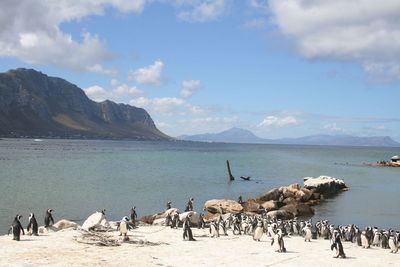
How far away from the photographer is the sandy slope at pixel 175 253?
22.9 m

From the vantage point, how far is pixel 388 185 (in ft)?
269

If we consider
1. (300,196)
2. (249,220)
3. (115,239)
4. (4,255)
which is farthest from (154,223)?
(300,196)

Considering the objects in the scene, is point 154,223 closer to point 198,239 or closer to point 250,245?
point 198,239

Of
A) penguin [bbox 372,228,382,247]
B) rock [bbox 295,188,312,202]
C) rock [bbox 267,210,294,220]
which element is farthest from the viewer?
rock [bbox 295,188,312,202]

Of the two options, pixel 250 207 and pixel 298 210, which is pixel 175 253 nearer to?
pixel 250 207

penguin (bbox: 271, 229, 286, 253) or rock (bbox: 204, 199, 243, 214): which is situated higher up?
penguin (bbox: 271, 229, 286, 253)

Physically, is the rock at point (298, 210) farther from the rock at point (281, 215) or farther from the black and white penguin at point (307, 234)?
the black and white penguin at point (307, 234)

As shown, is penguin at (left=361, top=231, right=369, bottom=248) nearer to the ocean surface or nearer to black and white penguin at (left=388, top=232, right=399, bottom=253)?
black and white penguin at (left=388, top=232, right=399, bottom=253)

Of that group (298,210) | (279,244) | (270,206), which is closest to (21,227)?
(279,244)

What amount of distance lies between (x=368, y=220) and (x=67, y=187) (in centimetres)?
3749

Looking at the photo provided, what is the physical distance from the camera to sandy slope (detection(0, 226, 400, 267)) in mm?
22902

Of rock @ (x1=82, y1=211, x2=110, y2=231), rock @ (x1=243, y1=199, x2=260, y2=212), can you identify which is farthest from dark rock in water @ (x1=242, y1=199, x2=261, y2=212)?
rock @ (x1=82, y1=211, x2=110, y2=231)

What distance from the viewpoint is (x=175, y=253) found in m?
26.2

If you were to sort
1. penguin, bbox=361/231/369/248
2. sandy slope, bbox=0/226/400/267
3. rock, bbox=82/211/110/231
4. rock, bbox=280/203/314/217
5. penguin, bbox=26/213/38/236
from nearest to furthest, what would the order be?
sandy slope, bbox=0/226/400/267 → penguin, bbox=26/213/38/236 → penguin, bbox=361/231/369/248 → rock, bbox=82/211/110/231 → rock, bbox=280/203/314/217
